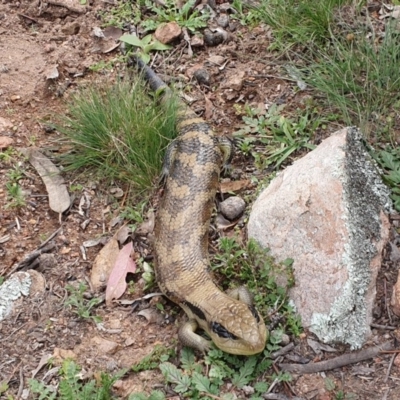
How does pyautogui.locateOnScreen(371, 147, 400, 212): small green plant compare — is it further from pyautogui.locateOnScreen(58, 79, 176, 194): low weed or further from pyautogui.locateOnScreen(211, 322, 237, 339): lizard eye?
pyautogui.locateOnScreen(58, 79, 176, 194): low weed

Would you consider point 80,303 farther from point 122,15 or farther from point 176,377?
point 122,15

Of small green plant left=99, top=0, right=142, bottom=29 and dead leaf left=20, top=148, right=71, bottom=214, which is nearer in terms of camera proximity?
dead leaf left=20, top=148, right=71, bottom=214

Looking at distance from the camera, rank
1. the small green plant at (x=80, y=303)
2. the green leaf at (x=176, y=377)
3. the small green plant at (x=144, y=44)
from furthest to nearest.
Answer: the small green plant at (x=144, y=44), the small green plant at (x=80, y=303), the green leaf at (x=176, y=377)

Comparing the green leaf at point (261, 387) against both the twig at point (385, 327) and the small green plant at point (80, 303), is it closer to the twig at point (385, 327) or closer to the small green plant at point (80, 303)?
the twig at point (385, 327)

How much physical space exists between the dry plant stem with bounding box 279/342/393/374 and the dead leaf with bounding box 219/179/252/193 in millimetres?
1587

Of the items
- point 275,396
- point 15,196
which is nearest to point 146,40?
point 15,196

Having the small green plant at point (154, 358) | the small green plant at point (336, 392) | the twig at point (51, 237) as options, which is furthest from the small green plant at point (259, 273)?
Result: the twig at point (51, 237)

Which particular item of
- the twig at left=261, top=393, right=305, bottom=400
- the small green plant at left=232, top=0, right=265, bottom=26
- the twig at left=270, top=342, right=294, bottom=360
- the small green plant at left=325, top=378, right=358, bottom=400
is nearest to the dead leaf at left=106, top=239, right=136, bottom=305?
the twig at left=270, top=342, right=294, bottom=360

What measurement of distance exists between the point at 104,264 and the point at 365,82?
7.66ft

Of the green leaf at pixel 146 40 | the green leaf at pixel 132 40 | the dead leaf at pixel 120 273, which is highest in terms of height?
the green leaf at pixel 132 40

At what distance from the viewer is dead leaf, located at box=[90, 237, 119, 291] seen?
488cm

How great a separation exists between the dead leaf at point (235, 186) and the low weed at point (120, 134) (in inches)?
21.1

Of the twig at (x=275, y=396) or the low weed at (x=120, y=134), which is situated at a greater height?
the low weed at (x=120, y=134)

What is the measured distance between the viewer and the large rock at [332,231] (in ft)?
13.7
